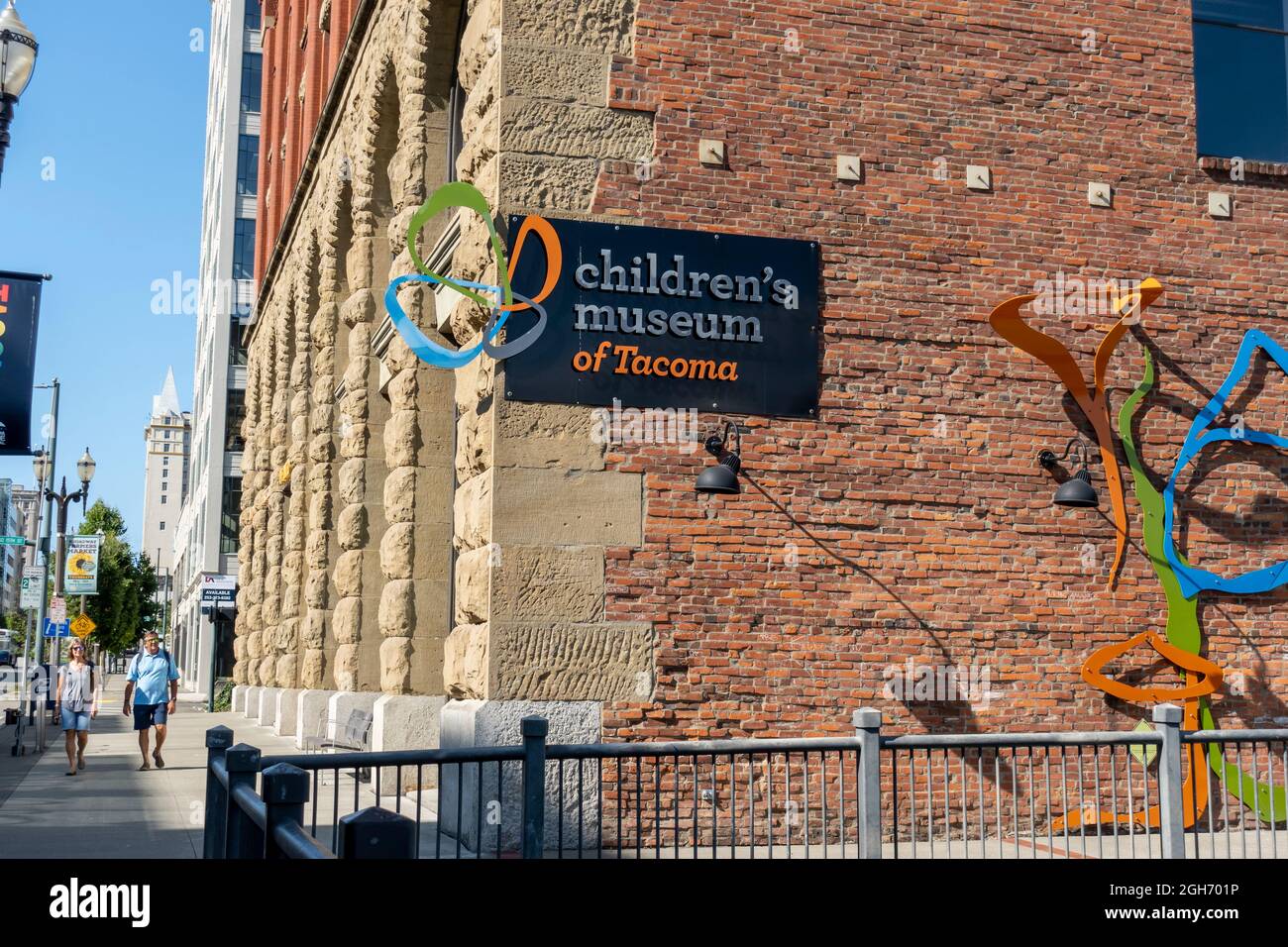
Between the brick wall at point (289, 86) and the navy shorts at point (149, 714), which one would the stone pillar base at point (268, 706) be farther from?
the brick wall at point (289, 86)

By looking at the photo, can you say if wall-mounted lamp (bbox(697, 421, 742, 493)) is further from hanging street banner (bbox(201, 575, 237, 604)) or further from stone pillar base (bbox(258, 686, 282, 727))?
hanging street banner (bbox(201, 575, 237, 604))

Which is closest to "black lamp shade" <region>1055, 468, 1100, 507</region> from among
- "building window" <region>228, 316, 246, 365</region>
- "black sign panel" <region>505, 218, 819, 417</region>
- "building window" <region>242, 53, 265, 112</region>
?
"black sign panel" <region>505, 218, 819, 417</region>

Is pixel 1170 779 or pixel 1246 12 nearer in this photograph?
pixel 1170 779

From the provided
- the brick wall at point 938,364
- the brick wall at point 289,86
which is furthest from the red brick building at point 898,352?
the brick wall at point 289,86

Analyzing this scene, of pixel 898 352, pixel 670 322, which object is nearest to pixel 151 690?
pixel 670 322

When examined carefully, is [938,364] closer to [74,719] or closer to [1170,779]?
[1170,779]

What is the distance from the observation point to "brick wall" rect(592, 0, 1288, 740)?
38.0 feet

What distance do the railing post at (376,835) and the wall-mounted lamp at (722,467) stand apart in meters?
7.68

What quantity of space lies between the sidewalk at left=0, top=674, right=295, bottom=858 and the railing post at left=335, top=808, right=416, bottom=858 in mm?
7928

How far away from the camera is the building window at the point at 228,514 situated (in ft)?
198

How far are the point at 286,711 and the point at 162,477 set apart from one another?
15877cm

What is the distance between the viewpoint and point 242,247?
2458 inches
